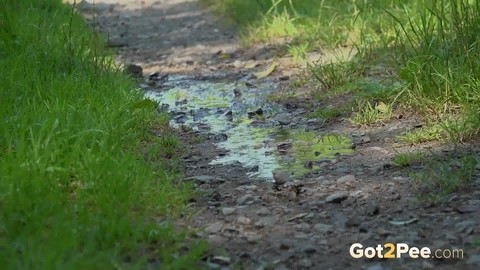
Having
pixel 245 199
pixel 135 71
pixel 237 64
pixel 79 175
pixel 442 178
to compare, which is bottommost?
pixel 237 64

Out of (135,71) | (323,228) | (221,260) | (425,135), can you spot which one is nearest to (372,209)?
(323,228)

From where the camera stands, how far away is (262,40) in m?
8.52

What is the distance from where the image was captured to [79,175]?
3.61 m

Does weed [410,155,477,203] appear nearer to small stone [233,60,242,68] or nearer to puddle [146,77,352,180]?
puddle [146,77,352,180]

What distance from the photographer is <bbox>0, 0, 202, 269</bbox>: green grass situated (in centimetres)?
292

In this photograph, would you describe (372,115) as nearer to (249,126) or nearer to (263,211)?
(249,126)

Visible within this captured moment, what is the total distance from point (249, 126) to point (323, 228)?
2.16m

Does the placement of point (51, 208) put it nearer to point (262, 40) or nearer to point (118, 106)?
point (118, 106)

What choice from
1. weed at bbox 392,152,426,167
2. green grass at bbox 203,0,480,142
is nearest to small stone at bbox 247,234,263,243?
weed at bbox 392,152,426,167

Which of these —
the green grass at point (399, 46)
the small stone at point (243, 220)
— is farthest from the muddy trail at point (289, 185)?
Answer: the green grass at point (399, 46)

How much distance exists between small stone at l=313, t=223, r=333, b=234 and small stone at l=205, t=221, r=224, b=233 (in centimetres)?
42

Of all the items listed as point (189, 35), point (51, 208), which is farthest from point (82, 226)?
point (189, 35)

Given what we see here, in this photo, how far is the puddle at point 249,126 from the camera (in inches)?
182

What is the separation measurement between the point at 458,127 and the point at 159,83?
3444 millimetres
